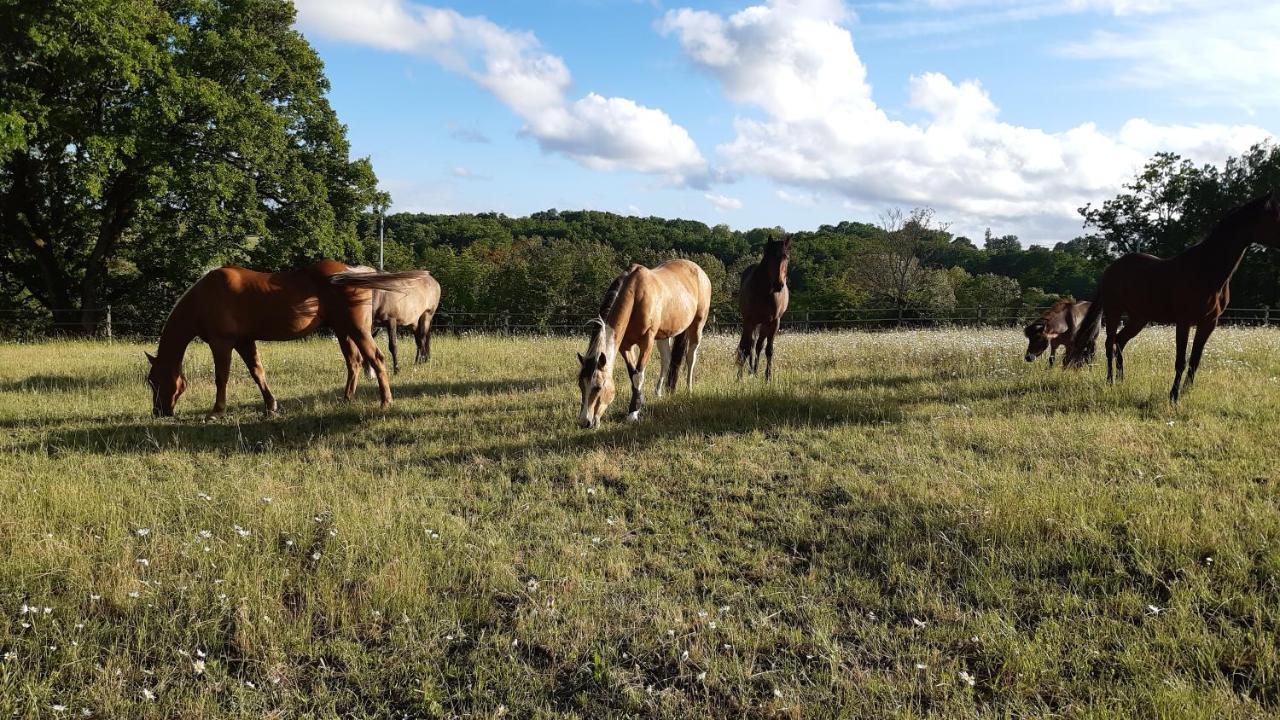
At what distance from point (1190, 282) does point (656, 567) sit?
311 inches

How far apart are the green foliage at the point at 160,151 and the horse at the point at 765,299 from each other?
17.5 metres

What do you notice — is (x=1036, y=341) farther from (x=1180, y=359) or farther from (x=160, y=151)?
(x=160, y=151)

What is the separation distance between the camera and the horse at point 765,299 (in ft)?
32.3

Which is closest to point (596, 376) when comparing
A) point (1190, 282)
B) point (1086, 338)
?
point (1190, 282)

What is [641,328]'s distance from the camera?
759cm

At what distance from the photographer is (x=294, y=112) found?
2283 cm

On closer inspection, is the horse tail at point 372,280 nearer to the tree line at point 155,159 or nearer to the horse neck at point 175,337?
the horse neck at point 175,337

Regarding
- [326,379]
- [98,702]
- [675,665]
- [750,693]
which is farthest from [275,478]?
[326,379]

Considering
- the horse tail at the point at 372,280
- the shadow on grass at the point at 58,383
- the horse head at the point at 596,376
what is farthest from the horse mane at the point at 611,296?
the shadow on grass at the point at 58,383

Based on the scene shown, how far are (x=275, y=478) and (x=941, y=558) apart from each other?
529 centimetres

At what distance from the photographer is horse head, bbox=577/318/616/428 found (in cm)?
658

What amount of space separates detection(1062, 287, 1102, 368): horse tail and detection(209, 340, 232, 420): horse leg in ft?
40.3

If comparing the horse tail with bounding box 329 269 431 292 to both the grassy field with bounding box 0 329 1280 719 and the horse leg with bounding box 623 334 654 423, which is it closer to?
the grassy field with bounding box 0 329 1280 719

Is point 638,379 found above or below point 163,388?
above
